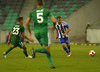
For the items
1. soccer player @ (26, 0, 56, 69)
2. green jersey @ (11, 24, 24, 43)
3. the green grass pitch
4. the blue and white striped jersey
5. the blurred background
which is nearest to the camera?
soccer player @ (26, 0, 56, 69)

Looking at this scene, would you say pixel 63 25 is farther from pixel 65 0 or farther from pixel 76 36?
pixel 65 0

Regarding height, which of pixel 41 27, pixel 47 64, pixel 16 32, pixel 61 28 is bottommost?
pixel 47 64

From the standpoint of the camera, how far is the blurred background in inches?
1272

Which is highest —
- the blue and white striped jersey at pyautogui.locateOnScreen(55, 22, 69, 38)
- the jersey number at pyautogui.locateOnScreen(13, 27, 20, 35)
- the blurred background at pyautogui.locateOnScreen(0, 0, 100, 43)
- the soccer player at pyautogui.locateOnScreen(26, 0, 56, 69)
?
the soccer player at pyautogui.locateOnScreen(26, 0, 56, 69)

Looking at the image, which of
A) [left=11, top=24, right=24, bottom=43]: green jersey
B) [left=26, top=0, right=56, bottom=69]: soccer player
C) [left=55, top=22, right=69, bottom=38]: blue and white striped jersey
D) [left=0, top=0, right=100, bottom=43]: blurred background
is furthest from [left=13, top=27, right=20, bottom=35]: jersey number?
[left=0, top=0, right=100, bottom=43]: blurred background

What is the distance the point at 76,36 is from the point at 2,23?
938cm

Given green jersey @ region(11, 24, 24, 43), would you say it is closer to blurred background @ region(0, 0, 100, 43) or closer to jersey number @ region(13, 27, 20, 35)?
jersey number @ region(13, 27, 20, 35)

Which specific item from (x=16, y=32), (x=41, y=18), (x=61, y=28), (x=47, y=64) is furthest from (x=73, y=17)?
(x=41, y=18)

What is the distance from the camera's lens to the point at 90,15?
3569 cm

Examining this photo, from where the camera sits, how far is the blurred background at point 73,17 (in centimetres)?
3231

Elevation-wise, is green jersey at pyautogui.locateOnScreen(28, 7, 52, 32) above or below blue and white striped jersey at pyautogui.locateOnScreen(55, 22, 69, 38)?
above

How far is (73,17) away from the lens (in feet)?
114

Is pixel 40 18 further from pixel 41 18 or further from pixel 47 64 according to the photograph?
pixel 47 64

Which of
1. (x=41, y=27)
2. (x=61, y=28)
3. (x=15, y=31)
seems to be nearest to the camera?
(x=41, y=27)
